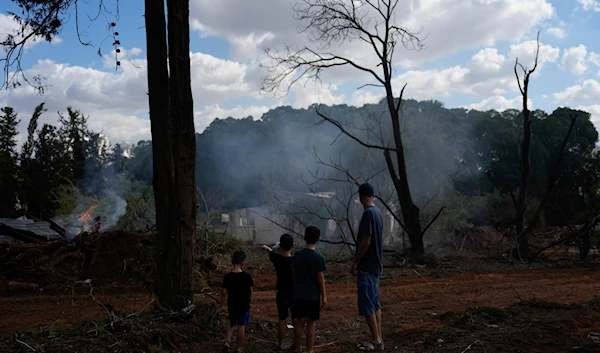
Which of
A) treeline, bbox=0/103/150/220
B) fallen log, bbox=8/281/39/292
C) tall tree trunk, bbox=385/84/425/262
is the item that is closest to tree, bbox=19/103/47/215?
treeline, bbox=0/103/150/220

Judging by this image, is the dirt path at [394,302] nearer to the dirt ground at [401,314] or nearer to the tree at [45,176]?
the dirt ground at [401,314]

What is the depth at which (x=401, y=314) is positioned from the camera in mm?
8602

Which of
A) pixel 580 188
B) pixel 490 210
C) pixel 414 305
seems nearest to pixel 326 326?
pixel 414 305

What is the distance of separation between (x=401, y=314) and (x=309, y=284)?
3670 millimetres

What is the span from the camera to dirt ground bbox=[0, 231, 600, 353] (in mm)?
5707

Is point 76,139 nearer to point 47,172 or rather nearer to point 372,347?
point 47,172

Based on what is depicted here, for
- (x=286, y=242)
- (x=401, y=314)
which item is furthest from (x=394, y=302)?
(x=286, y=242)

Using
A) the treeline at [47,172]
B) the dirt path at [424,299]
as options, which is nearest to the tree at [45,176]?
Answer: the treeline at [47,172]

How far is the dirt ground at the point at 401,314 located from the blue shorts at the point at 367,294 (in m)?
0.58

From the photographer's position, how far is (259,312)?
907cm

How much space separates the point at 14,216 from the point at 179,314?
19.3 m

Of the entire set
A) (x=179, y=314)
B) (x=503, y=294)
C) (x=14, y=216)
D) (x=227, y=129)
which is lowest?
(x=503, y=294)

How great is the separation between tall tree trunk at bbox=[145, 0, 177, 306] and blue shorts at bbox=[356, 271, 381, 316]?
99.1 inches

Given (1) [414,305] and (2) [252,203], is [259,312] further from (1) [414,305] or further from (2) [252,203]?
(2) [252,203]
